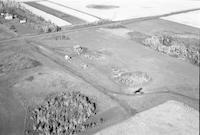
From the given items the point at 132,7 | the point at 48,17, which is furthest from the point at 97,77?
the point at 132,7

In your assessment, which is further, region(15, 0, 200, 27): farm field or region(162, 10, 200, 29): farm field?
region(15, 0, 200, 27): farm field

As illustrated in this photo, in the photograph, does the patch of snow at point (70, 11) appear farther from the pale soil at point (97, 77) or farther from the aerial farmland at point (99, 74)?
the pale soil at point (97, 77)

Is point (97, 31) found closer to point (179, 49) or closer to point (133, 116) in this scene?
point (179, 49)

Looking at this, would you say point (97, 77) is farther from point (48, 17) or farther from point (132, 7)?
point (132, 7)

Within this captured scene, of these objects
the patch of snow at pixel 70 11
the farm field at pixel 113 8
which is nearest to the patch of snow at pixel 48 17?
the farm field at pixel 113 8

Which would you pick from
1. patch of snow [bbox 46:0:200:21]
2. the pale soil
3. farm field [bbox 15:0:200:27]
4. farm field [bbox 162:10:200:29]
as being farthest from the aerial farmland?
patch of snow [bbox 46:0:200:21]

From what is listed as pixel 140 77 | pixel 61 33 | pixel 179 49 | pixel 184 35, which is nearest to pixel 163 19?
pixel 184 35

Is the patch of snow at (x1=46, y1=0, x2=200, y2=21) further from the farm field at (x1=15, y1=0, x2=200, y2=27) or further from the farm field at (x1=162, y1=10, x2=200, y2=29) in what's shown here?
the farm field at (x1=162, y1=10, x2=200, y2=29)

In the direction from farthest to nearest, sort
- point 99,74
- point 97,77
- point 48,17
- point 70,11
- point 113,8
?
point 113,8, point 70,11, point 48,17, point 99,74, point 97,77

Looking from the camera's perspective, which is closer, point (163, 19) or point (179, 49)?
point (179, 49)
